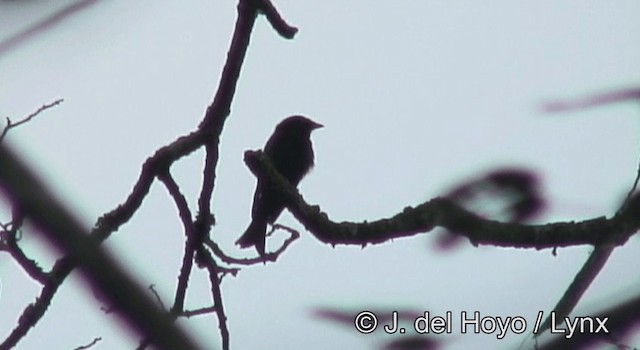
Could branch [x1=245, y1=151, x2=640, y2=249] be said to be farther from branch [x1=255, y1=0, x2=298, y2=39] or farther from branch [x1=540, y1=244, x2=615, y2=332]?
branch [x1=255, y1=0, x2=298, y2=39]

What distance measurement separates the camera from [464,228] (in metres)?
2.04

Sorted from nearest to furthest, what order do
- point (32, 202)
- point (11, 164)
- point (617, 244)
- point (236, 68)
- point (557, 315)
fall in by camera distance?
point (32, 202), point (11, 164), point (557, 315), point (617, 244), point (236, 68)

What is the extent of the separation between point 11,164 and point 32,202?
18 cm

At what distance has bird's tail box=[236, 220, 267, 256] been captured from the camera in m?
2.90

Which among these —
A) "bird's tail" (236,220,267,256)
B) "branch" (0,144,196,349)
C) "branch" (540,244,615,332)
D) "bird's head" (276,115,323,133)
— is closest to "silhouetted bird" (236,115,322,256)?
"bird's head" (276,115,323,133)

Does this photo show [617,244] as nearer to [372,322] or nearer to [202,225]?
[372,322]

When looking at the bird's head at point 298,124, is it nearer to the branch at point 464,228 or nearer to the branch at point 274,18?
the branch at point 274,18

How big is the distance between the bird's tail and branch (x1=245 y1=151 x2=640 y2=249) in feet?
2.74

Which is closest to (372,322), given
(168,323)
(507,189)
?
(507,189)

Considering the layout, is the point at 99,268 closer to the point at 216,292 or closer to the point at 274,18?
the point at 216,292

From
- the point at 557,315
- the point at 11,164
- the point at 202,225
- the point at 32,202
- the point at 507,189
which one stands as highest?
the point at 507,189

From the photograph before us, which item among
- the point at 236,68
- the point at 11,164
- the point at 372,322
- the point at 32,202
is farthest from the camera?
the point at 372,322

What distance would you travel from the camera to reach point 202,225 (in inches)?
87.3

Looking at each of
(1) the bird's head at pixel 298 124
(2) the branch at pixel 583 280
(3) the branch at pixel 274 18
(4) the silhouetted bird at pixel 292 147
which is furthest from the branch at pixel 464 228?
(1) the bird's head at pixel 298 124
